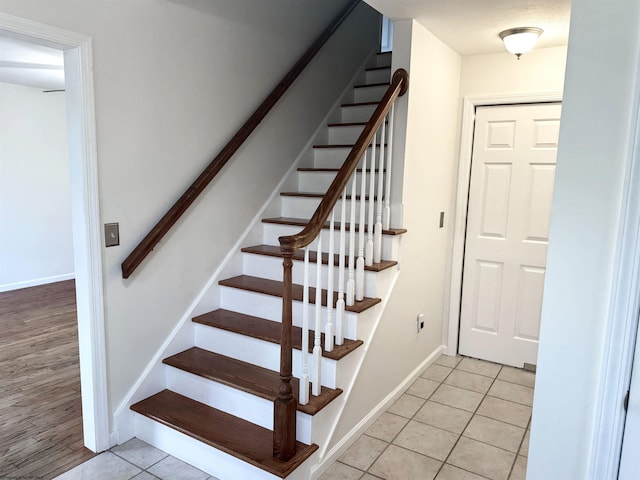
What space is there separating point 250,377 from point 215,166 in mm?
1184

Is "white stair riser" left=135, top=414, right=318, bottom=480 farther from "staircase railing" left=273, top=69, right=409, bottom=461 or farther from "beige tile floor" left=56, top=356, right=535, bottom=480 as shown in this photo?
"staircase railing" left=273, top=69, right=409, bottom=461

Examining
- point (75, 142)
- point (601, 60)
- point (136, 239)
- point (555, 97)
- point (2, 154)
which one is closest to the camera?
point (601, 60)

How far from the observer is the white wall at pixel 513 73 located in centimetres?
301

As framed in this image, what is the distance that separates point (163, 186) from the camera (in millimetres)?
2396

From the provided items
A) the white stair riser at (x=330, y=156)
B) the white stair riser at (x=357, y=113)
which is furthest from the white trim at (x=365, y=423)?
the white stair riser at (x=357, y=113)

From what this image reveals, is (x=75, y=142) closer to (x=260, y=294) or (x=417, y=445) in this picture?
(x=260, y=294)

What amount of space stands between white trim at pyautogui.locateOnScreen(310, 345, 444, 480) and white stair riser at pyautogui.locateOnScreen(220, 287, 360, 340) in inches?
20.5

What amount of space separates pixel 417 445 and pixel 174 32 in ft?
8.27

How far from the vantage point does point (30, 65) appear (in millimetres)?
3859

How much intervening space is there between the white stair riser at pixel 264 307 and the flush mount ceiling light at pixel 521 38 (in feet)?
6.01

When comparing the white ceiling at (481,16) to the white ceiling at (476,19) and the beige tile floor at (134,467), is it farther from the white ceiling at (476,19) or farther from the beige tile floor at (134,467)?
the beige tile floor at (134,467)

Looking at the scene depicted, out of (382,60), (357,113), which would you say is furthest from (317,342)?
(382,60)

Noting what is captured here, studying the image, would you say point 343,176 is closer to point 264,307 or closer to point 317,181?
point 264,307

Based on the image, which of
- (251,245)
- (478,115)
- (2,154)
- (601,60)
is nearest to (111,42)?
(251,245)
